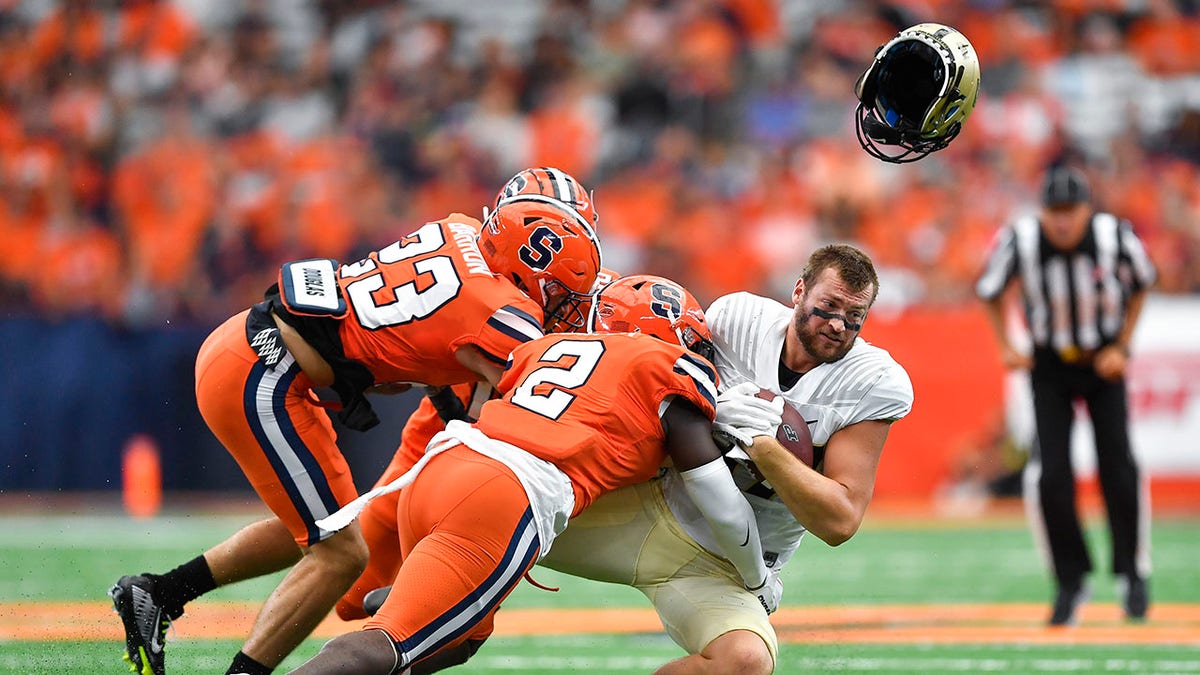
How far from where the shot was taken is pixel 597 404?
3594 millimetres

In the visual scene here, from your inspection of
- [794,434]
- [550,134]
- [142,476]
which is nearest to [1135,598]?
[794,434]

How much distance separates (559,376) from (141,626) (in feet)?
5.91

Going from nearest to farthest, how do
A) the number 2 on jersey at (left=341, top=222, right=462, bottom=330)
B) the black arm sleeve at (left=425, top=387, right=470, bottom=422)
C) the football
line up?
the football, the number 2 on jersey at (left=341, top=222, right=462, bottom=330), the black arm sleeve at (left=425, top=387, right=470, bottom=422)

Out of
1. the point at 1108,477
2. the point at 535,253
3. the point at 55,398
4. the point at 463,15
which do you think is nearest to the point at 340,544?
the point at 535,253

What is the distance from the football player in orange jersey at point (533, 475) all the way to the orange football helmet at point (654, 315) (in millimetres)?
280

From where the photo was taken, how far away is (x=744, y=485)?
4059 millimetres

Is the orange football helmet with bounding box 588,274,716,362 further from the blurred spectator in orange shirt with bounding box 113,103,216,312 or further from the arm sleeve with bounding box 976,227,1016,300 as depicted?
the blurred spectator in orange shirt with bounding box 113,103,216,312

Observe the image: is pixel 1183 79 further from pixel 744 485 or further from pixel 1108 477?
pixel 744 485

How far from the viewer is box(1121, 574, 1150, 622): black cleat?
21.1ft

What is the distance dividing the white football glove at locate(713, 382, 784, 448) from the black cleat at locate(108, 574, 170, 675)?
1953 mm

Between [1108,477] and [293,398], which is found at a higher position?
[293,398]

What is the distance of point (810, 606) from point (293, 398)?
320 cm

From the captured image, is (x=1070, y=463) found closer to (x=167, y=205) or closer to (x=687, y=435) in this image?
(x=687, y=435)

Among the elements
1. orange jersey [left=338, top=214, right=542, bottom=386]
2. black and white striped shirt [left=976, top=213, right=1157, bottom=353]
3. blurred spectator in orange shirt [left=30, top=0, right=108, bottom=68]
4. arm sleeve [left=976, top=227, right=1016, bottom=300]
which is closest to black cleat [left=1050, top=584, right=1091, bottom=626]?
black and white striped shirt [left=976, top=213, right=1157, bottom=353]
